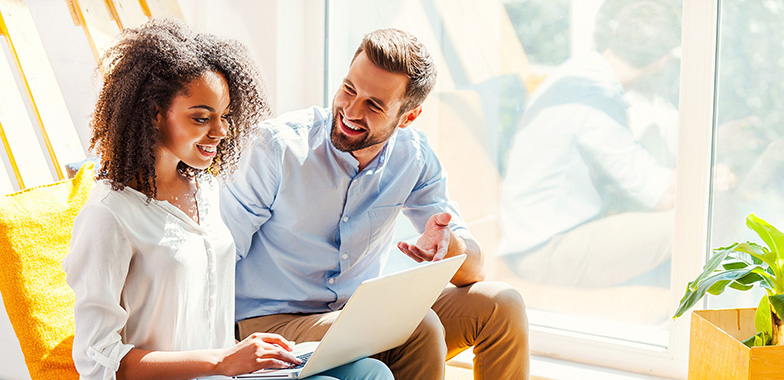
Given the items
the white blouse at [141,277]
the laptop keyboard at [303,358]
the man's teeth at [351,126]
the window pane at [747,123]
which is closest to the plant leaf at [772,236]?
the window pane at [747,123]

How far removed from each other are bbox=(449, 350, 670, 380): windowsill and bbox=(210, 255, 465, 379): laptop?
854 millimetres

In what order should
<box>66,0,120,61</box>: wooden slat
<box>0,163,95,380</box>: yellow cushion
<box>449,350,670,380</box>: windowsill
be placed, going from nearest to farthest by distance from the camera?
1. <box>0,163,95,380</box>: yellow cushion
2. <box>66,0,120,61</box>: wooden slat
3. <box>449,350,670,380</box>: windowsill

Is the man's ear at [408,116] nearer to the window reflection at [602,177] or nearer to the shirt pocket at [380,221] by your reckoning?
the shirt pocket at [380,221]

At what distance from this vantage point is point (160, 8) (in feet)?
6.59

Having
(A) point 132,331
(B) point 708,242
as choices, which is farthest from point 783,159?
(A) point 132,331

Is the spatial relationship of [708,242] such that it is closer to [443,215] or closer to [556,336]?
[556,336]

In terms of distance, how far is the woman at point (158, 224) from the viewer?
1.08m

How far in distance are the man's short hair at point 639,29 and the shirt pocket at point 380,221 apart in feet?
2.71

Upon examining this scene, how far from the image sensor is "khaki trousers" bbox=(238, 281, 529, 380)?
58.5 inches

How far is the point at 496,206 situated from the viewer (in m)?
2.27

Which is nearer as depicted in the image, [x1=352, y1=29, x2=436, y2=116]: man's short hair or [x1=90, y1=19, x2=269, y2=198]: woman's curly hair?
[x1=90, y1=19, x2=269, y2=198]: woman's curly hair

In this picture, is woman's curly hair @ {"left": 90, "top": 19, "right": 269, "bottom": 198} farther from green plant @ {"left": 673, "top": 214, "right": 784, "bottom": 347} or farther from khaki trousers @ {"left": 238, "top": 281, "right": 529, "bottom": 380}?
green plant @ {"left": 673, "top": 214, "right": 784, "bottom": 347}

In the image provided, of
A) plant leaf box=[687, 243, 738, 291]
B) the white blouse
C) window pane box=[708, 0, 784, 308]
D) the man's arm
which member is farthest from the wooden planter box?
the white blouse

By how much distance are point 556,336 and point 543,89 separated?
75cm
